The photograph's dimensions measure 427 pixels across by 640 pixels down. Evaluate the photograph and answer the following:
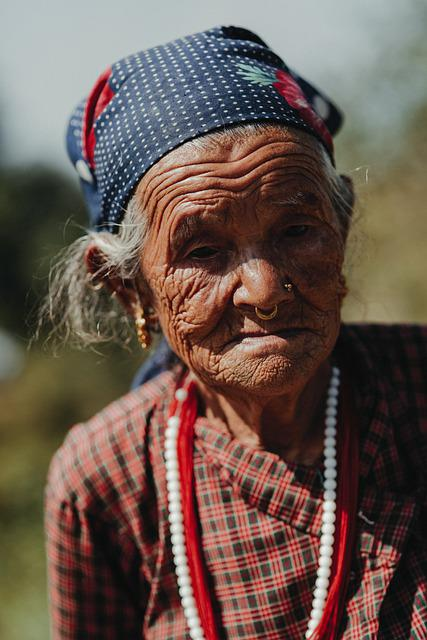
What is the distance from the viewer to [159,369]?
96.3 inches

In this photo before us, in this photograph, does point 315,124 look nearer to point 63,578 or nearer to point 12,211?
point 63,578

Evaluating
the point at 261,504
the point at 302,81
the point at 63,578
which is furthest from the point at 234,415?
the point at 302,81

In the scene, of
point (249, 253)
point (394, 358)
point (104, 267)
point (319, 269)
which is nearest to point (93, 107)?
point (104, 267)

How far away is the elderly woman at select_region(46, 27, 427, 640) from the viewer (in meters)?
1.74

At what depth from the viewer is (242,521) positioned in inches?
77.7

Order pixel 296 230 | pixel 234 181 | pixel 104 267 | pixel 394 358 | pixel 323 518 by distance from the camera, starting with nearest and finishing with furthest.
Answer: pixel 234 181
pixel 296 230
pixel 323 518
pixel 104 267
pixel 394 358

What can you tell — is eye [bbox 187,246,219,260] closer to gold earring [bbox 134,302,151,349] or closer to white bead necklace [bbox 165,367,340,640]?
gold earring [bbox 134,302,151,349]

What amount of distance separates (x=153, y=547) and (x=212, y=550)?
20cm

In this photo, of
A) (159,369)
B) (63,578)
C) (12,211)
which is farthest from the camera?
(12,211)

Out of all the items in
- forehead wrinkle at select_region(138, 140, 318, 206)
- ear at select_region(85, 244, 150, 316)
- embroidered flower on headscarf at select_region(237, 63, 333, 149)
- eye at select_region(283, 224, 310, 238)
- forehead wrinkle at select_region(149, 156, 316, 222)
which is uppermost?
embroidered flower on headscarf at select_region(237, 63, 333, 149)

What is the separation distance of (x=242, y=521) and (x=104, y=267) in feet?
2.62

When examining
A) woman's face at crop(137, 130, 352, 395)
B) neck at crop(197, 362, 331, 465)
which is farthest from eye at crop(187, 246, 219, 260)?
neck at crop(197, 362, 331, 465)

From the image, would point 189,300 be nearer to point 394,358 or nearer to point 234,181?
point 234,181

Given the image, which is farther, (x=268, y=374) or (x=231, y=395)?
(x=231, y=395)
